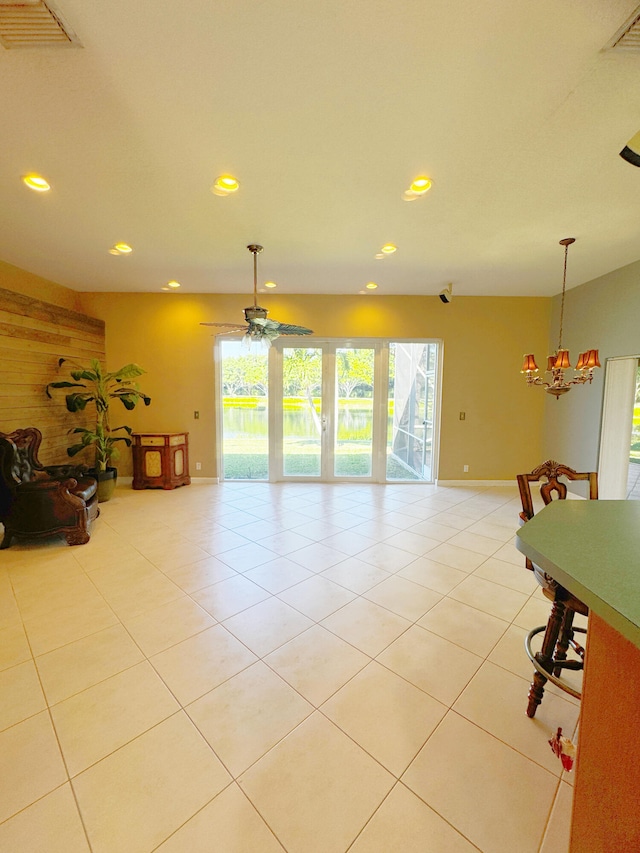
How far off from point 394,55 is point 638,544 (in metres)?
2.18

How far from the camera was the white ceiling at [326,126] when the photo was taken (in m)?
1.39

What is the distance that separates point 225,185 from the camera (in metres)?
2.45

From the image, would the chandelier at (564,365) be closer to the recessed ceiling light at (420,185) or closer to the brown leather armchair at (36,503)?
the recessed ceiling light at (420,185)

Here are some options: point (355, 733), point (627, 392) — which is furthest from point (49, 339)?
point (627, 392)

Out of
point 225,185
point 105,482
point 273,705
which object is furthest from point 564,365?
point 105,482

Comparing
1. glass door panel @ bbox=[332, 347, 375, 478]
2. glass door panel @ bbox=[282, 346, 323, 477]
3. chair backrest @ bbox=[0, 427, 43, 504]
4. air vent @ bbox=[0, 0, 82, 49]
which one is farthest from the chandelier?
chair backrest @ bbox=[0, 427, 43, 504]

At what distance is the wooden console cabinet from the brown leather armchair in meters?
1.65

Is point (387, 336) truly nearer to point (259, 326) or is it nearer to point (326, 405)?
point (326, 405)

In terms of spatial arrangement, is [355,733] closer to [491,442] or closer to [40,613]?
[40,613]

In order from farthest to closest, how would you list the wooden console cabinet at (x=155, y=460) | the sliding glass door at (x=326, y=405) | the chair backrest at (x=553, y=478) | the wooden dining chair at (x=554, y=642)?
1. the sliding glass door at (x=326, y=405)
2. the wooden console cabinet at (x=155, y=460)
3. the chair backrest at (x=553, y=478)
4. the wooden dining chair at (x=554, y=642)

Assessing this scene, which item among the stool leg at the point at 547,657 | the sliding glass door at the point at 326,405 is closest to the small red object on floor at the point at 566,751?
the stool leg at the point at 547,657

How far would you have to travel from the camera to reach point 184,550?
3242mm

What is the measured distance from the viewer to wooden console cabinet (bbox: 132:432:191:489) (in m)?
5.12

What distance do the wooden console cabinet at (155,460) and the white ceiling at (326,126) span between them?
8.50ft
